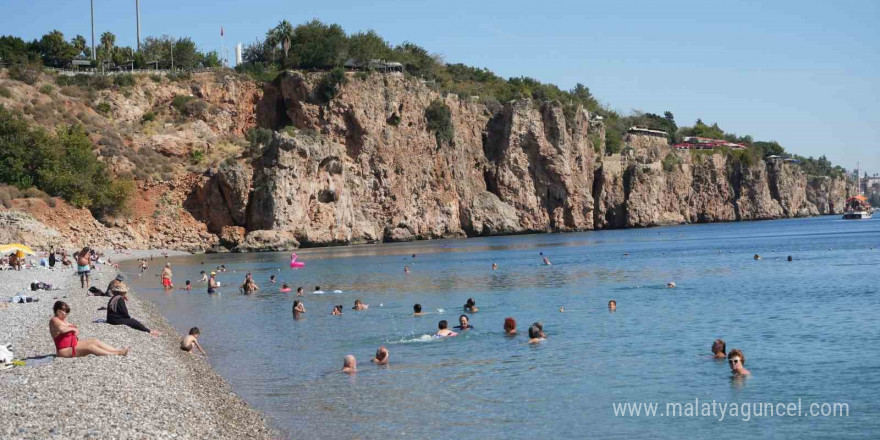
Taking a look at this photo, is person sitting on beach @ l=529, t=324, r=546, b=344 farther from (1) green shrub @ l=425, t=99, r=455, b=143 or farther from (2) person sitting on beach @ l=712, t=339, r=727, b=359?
(1) green shrub @ l=425, t=99, r=455, b=143

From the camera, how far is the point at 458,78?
124 m

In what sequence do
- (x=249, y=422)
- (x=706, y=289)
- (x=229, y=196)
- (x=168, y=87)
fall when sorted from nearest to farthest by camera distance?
(x=249, y=422) < (x=706, y=289) < (x=229, y=196) < (x=168, y=87)

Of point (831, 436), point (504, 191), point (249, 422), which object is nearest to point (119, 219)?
point (504, 191)

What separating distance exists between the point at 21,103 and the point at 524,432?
77012mm

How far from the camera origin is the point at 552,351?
20.7 metres

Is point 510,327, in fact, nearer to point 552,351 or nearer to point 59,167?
point 552,351

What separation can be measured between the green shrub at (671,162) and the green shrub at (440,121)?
157ft

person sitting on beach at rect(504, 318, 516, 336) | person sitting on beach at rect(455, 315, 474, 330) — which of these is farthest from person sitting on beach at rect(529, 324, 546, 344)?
person sitting on beach at rect(455, 315, 474, 330)

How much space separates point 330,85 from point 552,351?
236 feet

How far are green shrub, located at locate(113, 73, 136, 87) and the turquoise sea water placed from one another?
49135mm

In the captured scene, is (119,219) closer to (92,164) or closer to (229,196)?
(92,164)

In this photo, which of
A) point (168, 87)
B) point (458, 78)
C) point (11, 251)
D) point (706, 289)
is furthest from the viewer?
point (458, 78)

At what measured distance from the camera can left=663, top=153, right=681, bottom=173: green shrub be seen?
430ft

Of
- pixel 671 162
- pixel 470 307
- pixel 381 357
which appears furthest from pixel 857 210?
pixel 381 357
